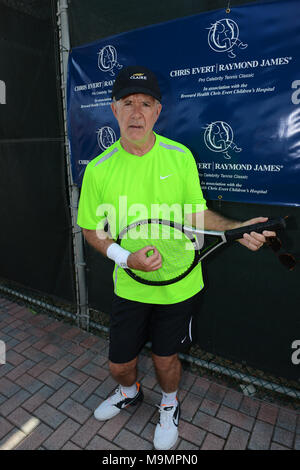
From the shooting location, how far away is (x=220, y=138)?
2.86m

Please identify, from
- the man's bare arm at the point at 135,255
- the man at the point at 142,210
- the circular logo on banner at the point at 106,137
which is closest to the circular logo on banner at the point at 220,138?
the man at the point at 142,210

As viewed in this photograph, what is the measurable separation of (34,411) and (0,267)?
9.73 ft

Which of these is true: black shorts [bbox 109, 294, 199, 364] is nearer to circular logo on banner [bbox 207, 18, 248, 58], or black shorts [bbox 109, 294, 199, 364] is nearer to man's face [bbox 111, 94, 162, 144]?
man's face [bbox 111, 94, 162, 144]

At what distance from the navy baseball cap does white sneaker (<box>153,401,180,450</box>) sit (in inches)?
104

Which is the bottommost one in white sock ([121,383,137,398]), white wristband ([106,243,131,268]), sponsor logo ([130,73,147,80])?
white sock ([121,383,137,398])

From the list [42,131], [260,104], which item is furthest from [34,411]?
[260,104]

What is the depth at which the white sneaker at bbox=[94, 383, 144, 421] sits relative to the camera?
2969 mm

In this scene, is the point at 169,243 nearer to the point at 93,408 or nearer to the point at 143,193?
the point at 143,193

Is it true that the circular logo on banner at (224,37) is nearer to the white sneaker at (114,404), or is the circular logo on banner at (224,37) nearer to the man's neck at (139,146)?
the man's neck at (139,146)

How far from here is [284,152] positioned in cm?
264

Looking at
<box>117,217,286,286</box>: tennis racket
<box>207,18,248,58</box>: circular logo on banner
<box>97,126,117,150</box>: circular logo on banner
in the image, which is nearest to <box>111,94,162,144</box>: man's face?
<box>117,217,286,286</box>: tennis racket

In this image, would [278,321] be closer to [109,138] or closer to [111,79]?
[109,138]

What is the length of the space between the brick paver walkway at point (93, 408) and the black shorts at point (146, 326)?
73 cm

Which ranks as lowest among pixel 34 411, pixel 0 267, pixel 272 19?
pixel 34 411
